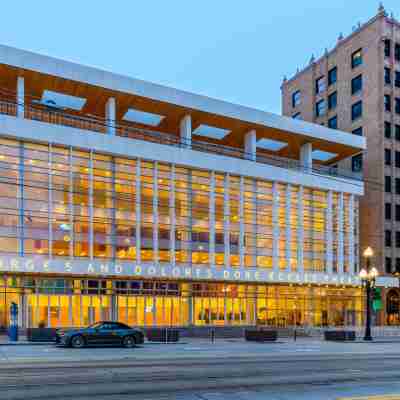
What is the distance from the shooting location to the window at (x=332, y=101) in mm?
69625

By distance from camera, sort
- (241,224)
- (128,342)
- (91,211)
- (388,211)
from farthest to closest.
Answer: (388,211), (241,224), (91,211), (128,342)

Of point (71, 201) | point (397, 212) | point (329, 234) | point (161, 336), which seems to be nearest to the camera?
point (161, 336)

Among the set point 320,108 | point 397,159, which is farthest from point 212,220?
point 320,108

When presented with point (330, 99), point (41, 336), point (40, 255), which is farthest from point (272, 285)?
point (330, 99)

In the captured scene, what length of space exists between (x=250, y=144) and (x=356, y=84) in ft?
71.3

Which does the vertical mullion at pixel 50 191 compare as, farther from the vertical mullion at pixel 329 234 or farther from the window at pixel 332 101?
the window at pixel 332 101

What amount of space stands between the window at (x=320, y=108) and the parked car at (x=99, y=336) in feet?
167

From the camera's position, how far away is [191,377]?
15781mm

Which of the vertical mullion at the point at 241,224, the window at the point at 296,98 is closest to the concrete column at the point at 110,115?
the vertical mullion at the point at 241,224

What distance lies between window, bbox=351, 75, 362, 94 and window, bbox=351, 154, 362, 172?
799cm

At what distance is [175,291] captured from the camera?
149 ft

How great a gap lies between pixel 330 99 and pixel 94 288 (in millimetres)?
43084

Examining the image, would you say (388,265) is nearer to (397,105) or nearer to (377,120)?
(377,120)

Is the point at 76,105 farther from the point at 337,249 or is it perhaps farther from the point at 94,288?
the point at 337,249
